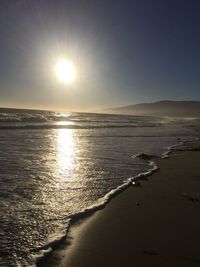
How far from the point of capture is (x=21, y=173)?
8211mm

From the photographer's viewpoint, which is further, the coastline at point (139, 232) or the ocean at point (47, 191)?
the ocean at point (47, 191)

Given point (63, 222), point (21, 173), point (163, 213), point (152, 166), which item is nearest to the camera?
point (63, 222)

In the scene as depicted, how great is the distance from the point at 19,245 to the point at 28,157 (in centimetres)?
689

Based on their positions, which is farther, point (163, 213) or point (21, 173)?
point (21, 173)

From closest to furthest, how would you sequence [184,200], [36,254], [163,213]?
[36,254]
[163,213]
[184,200]

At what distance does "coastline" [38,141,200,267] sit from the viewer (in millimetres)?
3902

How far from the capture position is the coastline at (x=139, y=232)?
154 inches

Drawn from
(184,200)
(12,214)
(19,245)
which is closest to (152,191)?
(184,200)

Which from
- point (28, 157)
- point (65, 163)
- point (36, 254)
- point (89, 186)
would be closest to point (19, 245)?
point (36, 254)

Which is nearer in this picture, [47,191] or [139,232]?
[139,232]

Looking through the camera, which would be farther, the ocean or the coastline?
the ocean

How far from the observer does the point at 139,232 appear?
4707mm

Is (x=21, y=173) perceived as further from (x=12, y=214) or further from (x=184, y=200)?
(x=184, y=200)

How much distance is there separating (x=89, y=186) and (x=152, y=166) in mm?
3395
